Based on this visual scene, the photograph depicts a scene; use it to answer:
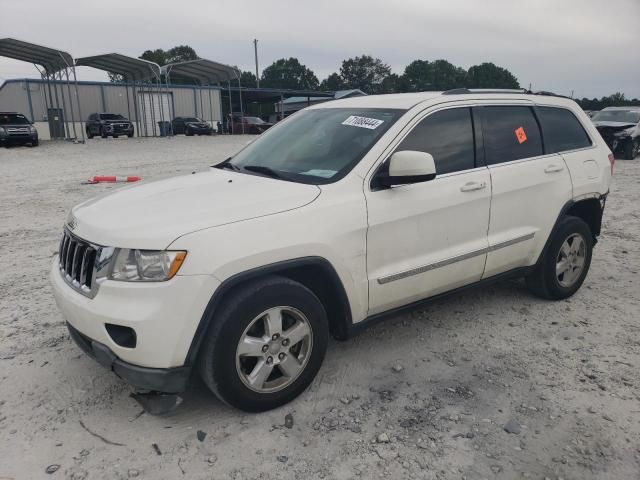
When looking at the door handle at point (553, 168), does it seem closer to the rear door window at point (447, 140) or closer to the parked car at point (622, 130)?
the rear door window at point (447, 140)

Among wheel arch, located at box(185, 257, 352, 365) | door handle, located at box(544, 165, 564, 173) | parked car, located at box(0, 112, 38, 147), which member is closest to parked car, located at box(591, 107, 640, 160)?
door handle, located at box(544, 165, 564, 173)

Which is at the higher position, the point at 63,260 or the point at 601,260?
the point at 63,260

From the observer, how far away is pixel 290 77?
10425 cm

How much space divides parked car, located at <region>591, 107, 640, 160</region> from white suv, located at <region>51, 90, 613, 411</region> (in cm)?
1377

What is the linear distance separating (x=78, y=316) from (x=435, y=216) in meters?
2.22

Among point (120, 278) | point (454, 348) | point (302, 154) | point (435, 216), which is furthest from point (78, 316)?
point (454, 348)

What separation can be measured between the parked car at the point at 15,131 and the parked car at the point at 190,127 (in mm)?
12084

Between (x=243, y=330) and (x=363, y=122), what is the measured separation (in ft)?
5.46

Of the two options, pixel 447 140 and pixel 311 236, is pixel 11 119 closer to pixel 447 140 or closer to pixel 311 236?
pixel 447 140

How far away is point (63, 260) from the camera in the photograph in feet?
10.2

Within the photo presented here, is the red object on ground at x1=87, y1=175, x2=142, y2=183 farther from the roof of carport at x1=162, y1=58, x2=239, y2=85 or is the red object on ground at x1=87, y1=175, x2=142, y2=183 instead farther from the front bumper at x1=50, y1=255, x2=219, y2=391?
the roof of carport at x1=162, y1=58, x2=239, y2=85

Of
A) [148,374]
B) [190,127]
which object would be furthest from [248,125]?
[148,374]

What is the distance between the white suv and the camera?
253 cm

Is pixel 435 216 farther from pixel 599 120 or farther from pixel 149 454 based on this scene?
pixel 599 120
